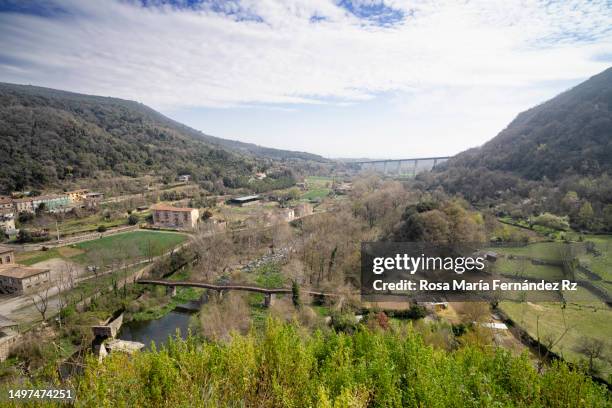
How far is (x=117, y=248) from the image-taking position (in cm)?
2750

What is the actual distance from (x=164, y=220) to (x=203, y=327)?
23894 mm

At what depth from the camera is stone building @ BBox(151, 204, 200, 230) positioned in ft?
119

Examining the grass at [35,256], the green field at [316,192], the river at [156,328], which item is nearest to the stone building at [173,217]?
the grass at [35,256]

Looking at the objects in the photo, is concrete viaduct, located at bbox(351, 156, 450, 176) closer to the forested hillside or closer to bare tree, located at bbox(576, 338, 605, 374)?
the forested hillside

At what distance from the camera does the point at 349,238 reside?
2647 cm

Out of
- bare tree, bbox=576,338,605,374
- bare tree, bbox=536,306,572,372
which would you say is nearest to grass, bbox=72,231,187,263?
bare tree, bbox=536,306,572,372

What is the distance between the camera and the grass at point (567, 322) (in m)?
13.3

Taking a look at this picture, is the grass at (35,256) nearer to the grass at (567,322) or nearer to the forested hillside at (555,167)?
the grass at (567,322)

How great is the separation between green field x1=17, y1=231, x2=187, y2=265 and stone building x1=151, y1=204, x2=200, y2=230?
8.32ft

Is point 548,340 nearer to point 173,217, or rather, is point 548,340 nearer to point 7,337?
point 7,337

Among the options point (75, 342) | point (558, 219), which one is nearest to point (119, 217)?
point (75, 342)

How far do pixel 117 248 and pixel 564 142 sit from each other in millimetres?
51966

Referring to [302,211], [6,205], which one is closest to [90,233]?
[6,205]

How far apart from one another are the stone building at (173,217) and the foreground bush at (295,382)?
32.0m
